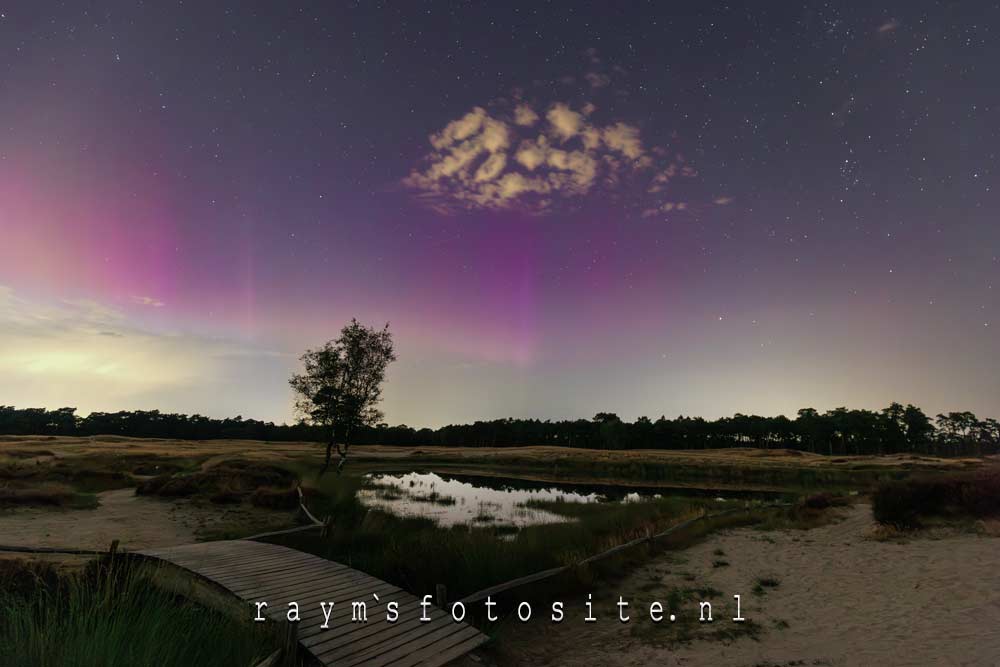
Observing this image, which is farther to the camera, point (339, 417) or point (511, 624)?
point (339, 417)

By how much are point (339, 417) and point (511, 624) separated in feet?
112

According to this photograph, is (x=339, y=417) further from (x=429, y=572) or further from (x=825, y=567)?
(x=825, y=567)

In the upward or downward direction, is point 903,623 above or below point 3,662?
below

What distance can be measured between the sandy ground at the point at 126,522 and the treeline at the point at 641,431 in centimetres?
9582

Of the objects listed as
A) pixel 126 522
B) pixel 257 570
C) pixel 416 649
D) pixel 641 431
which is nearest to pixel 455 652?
pixel 416 649

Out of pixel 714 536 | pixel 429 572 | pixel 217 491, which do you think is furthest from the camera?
pixel 217 491

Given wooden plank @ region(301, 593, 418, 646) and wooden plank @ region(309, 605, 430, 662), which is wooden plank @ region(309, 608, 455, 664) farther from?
wooden plank @ region(301, 593, 418, 646)

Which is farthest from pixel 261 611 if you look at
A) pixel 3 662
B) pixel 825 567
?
pixel 825 567

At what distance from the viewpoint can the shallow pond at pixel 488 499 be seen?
86.5 ft

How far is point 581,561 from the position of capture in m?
15.3

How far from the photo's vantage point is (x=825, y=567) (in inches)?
605

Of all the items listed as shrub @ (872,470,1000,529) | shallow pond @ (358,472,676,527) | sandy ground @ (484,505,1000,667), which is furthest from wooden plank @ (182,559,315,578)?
shrub @ (872,470,1000,529)

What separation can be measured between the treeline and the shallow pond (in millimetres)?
80957

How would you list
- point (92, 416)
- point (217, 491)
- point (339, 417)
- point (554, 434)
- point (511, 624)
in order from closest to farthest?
point (511, 624) → point (217, 491) → point (339, 417) → point (92, 416) → point (554, 434)
